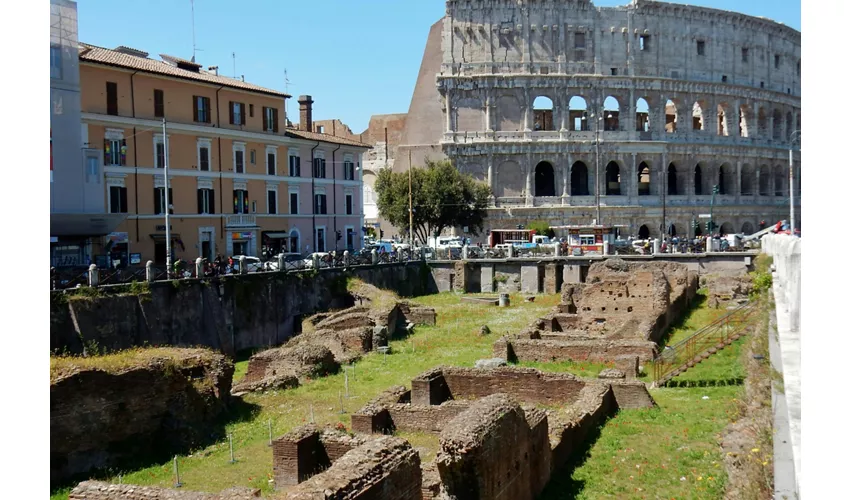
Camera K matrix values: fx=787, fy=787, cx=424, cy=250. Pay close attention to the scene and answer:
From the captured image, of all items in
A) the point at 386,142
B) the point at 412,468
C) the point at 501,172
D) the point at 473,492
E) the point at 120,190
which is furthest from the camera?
the point at 386,142

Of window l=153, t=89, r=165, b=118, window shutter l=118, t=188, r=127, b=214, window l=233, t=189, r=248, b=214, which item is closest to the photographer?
window shutter l=118, t=188, r=127, b=214

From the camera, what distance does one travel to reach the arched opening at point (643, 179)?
77.8 m

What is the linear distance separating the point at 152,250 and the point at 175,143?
5.47 meters

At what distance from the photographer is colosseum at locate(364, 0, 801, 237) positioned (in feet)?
235

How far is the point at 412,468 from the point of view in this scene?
446 inches

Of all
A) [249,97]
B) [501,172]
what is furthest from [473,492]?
[501,172]

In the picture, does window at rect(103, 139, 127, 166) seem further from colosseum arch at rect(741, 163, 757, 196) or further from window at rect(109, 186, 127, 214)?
colosseum arch at rect(741, 163, 757, 196)

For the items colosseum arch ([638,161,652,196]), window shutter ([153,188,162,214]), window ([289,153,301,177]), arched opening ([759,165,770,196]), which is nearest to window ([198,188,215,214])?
window shutter ([153,188,162,214])

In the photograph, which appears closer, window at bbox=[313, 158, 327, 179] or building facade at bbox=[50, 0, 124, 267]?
building facade at bbox=[50, 0, 124, 267]

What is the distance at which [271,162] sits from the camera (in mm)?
45500

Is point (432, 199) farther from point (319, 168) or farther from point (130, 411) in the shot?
point (130, 411)

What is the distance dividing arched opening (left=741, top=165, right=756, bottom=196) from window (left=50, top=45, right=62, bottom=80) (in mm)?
70967

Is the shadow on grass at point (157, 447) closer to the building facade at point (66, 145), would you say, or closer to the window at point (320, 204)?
the building facade at point (66, 145)
